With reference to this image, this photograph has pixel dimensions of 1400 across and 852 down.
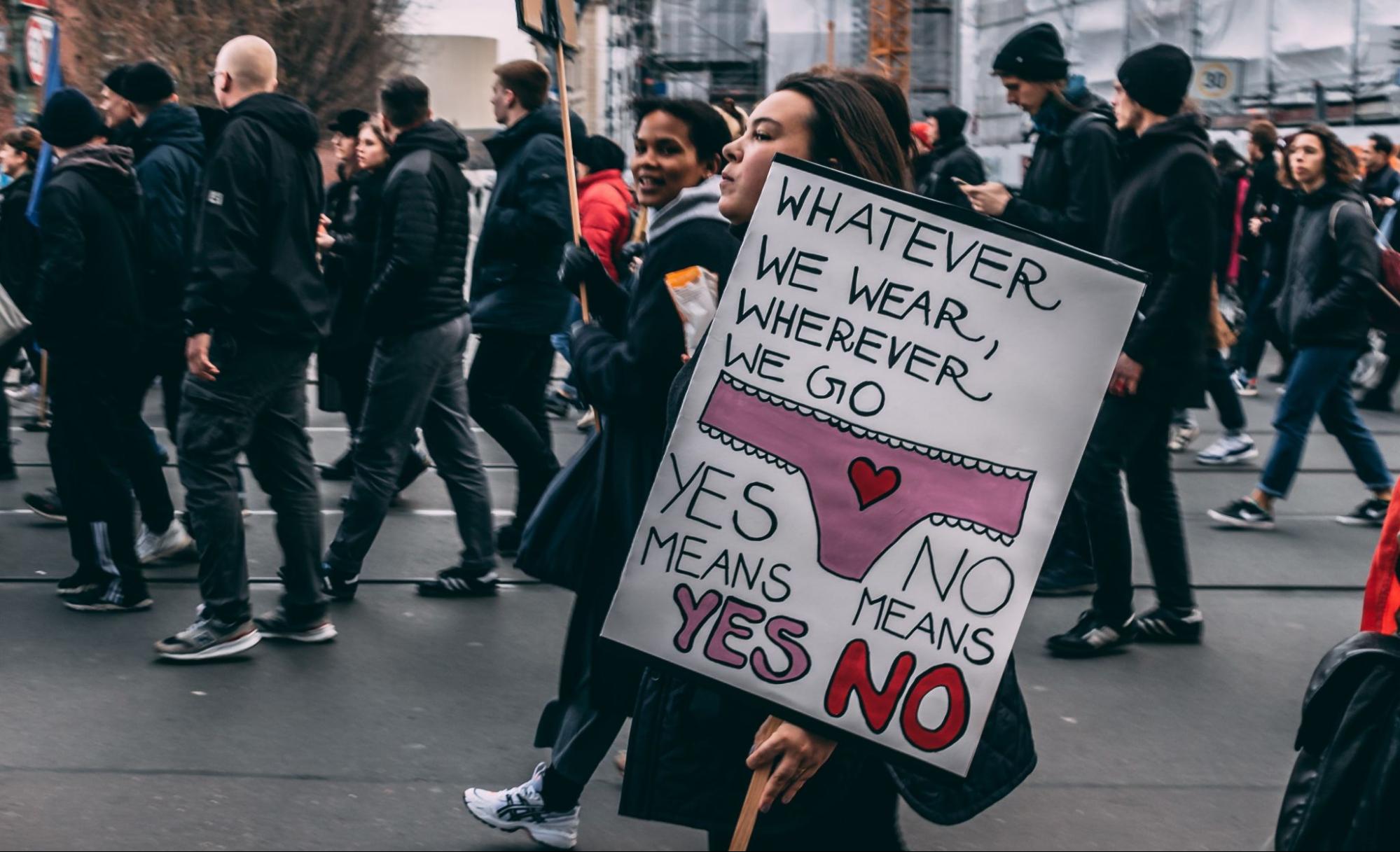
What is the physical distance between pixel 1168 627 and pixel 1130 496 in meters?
0.51

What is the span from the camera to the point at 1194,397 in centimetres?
562

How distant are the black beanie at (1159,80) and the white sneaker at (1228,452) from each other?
4.17 meters

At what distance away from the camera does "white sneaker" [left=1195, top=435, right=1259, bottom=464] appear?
9539 millimetres

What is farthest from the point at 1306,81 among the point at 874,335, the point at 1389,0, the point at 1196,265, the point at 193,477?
the point at 874,335

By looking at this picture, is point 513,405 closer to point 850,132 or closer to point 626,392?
point 626,392

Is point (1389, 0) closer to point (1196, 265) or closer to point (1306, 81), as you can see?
point (1306, 81)

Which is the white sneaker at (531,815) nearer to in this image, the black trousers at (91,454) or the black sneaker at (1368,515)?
the black trousers at (91,454)

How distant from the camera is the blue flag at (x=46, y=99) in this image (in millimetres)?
8164

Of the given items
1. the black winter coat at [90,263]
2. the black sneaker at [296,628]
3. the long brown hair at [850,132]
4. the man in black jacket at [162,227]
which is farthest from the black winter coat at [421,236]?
the long brown hair at [850,132]

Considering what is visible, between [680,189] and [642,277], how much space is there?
446 mm

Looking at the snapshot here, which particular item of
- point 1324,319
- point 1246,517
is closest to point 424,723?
point 1246,517

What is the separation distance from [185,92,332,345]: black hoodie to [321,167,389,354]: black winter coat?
2.42 ft

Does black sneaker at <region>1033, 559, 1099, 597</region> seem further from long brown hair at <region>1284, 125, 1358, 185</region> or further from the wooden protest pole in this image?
the wooden protest pole

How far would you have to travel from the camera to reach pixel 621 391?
138 inches
